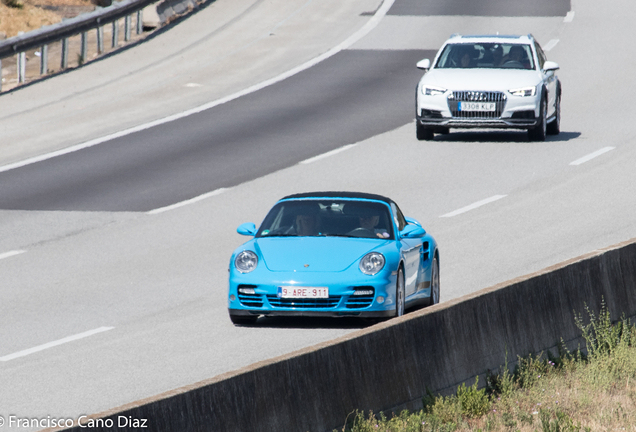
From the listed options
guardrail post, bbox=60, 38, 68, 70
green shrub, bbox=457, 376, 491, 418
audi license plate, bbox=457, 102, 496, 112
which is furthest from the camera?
guardrail post, bbox=60, 38, 68, 70

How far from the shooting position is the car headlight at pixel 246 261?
11211mm

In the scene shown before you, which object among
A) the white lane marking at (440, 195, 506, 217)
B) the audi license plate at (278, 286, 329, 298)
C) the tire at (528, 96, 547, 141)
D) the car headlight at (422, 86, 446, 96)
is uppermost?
the audi license plate at (278, 286, 329, 298)

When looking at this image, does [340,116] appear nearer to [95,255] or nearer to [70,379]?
[95,255]

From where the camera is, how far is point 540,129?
2283 cm

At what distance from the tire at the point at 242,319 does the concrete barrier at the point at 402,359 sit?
8.67 feet

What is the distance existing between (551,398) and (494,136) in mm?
15070

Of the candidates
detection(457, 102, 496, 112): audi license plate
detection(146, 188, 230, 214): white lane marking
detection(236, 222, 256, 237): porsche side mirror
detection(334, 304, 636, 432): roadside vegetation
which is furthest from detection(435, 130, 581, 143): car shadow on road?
detection(334, 304, 636, 432): roadside vegetation

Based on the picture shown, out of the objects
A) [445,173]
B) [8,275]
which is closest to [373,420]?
[8,275]

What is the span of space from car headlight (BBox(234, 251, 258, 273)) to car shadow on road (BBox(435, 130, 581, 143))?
506 inches

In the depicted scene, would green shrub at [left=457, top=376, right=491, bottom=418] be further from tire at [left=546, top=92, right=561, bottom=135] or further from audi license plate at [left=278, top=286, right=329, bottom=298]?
tire at [left=546, top=92, right=561, bottom=135]

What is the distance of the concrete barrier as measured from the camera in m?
6.79

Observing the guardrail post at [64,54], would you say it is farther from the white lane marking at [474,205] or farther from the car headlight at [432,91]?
the white lane marking at [474,205]

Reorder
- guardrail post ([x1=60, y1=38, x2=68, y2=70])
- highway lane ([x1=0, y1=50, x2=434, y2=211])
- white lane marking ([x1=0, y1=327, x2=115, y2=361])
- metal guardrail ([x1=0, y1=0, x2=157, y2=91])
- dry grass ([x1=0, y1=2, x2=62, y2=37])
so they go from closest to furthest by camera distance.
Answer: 1. white lane marking ([x1=0, y1=327, x2=115, y2=361])
2. highway lane ([x1=0, y1=50, x2=434, y2=211])
3. metal guardrail ([x1=0, y1=0, x2=157, y2=91])
4. guardrail post ([x1=60, y1=38, x2=68, y2=70])
5. dry grass ([x1=0, y1=2, x2=62, y2=37])

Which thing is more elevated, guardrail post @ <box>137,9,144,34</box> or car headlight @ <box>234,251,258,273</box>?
car headlight @ <box>234,251,258,273</box>
